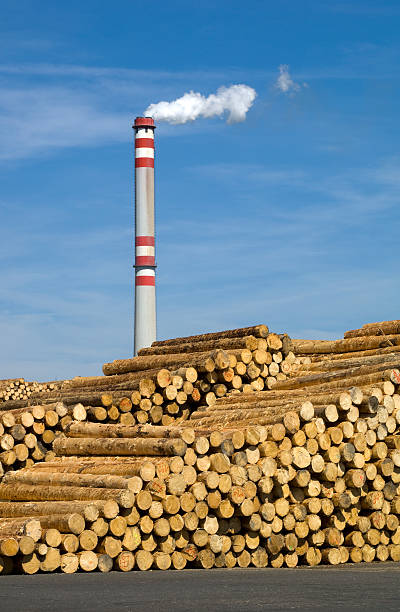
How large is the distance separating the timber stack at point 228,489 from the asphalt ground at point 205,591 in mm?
560

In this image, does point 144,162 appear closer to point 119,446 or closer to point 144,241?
point 144,241

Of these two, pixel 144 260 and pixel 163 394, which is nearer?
pixel 163 394

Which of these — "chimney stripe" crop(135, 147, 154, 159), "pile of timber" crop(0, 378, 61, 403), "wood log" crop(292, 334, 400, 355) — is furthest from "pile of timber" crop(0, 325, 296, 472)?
"chimney stripe" crop(135, 147, 154, 159)

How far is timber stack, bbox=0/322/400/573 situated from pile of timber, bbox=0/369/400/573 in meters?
0.02

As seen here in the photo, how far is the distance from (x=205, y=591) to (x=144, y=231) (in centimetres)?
3166

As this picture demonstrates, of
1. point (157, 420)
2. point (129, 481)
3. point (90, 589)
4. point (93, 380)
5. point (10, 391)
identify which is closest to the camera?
point (90, 589)

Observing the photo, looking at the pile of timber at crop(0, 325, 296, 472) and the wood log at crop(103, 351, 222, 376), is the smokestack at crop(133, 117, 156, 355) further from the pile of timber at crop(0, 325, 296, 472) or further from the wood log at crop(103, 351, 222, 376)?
the pile of timber at crop(0, 325, 296, 472)

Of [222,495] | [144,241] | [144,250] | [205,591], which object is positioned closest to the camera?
[205,591]

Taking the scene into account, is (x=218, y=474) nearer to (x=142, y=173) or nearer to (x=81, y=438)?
(x=81, y=438)

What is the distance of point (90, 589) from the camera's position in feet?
33.1

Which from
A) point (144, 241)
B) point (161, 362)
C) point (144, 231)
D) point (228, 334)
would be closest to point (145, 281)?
point (144, 241)

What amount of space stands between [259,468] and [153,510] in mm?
1609

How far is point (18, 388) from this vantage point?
31938mm

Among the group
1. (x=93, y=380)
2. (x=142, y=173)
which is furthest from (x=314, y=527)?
(x=142, y=173)
